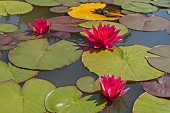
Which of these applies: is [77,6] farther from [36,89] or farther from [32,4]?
[36,89]

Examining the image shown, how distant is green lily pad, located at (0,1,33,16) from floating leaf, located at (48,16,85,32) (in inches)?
17.0

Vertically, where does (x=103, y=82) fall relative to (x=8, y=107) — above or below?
above

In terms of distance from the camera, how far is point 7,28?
254 cm

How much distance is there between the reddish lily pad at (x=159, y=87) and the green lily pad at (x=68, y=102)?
337 millimetres

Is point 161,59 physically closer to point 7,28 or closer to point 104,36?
point 104,36

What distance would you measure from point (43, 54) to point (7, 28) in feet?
2.12

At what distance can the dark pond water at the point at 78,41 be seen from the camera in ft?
5.74

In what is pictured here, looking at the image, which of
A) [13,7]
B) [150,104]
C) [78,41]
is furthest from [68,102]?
[13,7]

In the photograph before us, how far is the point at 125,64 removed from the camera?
197 centimetres

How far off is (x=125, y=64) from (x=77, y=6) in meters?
1.39

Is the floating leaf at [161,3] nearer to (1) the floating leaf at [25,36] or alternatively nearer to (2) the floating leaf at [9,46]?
(1) the floating leaf at [25,36]

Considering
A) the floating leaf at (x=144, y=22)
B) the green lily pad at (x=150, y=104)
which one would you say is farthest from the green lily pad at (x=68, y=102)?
the floating leaf at (x=144, y=22)

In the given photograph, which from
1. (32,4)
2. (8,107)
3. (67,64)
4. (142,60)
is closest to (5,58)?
(67,64)

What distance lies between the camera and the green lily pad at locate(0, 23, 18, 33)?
98.2 inches
